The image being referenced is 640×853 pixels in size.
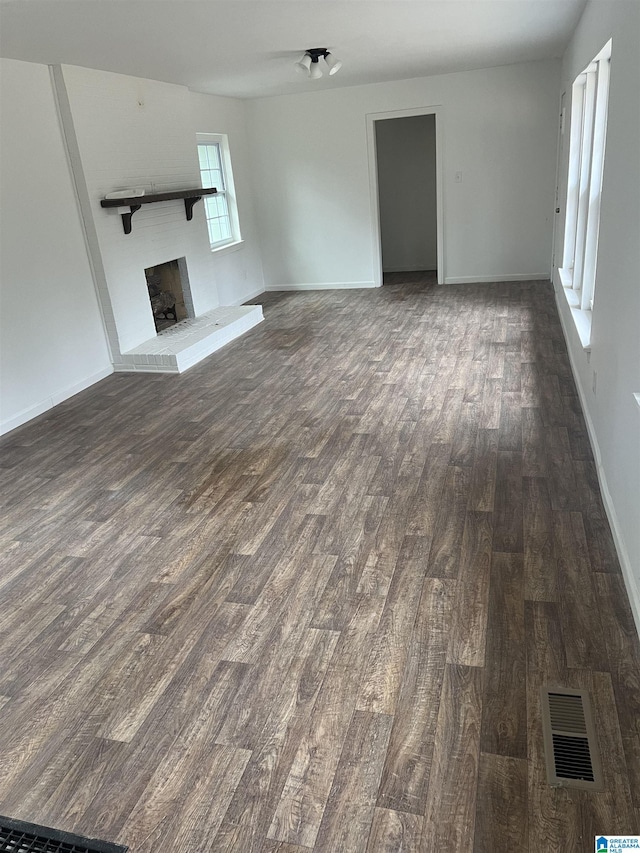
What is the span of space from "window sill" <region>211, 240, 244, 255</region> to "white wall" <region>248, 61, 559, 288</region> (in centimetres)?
77

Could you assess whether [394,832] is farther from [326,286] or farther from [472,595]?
[326,286]

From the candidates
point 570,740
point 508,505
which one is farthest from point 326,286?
point 570,740

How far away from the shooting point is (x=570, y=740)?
1.73 metres

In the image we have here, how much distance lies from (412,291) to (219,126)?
10.3 feet

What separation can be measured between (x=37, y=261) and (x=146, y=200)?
126 cm

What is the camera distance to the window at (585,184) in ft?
12.8

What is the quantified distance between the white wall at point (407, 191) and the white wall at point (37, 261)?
538 centimetres

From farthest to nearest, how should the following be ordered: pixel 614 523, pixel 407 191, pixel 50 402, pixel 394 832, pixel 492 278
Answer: pixel 407 191
pixel 492 278
pixel 50 402
pixel 614 523
pixel 394 832

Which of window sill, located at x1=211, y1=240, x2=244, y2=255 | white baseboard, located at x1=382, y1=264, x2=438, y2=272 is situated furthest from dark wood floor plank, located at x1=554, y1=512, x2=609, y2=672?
white baseboard, located at x1=382, y1=264, x2=438, y2=272

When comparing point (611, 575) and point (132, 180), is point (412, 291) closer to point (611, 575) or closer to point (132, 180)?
point (132, 180)

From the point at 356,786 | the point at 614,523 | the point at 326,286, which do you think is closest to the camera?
the point at 356,786

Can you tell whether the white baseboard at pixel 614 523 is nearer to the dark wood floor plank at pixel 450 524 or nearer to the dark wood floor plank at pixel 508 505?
the dark wood floor plank at pixel 508 505

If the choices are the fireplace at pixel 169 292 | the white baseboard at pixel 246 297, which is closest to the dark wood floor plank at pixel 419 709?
the fireplace at pixel 169 292

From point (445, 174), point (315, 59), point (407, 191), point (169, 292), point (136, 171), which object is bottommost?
point (169, 292)
